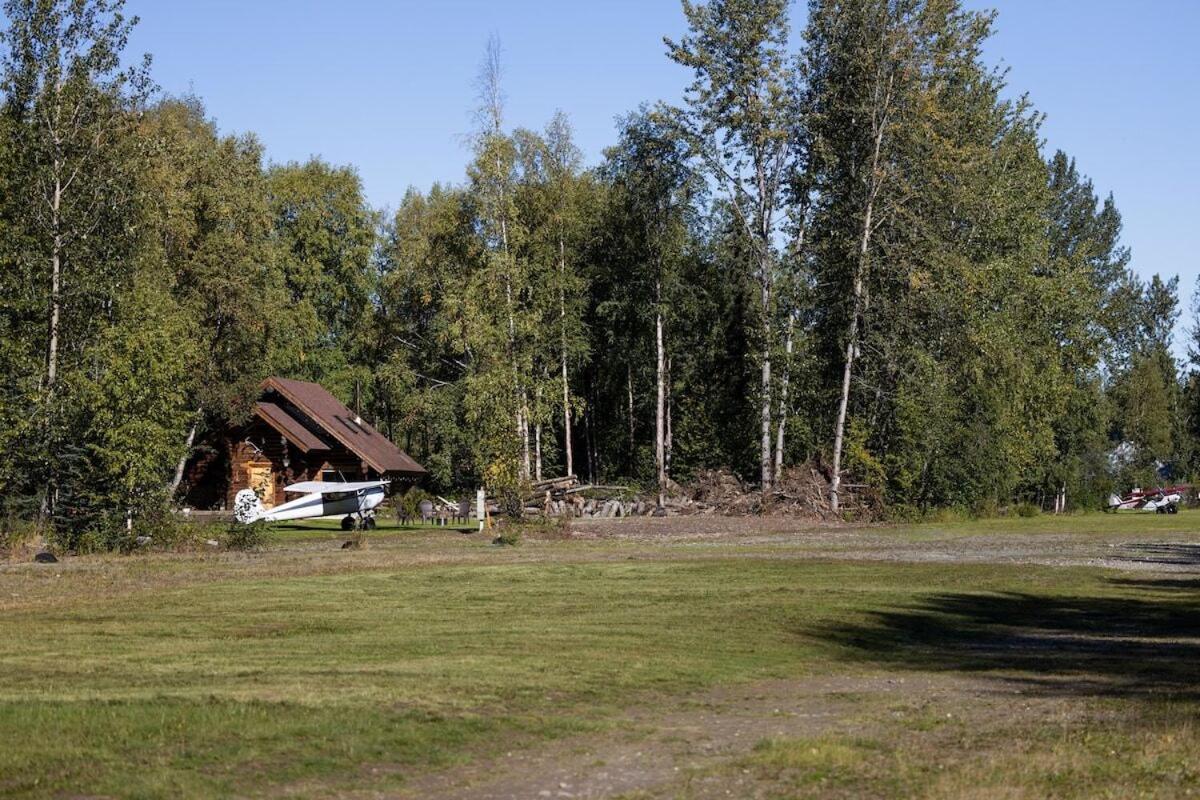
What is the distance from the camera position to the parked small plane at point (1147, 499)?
265 ft

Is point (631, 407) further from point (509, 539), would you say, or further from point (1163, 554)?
point (1163, 554)

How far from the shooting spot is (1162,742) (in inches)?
495

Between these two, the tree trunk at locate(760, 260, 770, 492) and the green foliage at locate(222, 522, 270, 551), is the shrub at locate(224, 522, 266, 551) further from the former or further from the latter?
the tree trunk at locate(760, 260, 770, 492)

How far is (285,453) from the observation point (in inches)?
2648

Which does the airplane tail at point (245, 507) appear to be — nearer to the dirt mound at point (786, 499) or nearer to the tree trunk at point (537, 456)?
the dirt mound at point (786, 499)

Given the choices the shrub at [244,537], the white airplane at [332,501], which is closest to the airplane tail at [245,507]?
the white airplane at [332,501]

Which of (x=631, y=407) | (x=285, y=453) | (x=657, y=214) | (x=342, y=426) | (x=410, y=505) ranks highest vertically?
(x=657, y=214)

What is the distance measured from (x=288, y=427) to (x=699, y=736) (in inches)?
2143

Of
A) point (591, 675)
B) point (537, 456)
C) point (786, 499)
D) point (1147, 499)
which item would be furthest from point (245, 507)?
point (1147, 499)

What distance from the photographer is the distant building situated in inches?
2589

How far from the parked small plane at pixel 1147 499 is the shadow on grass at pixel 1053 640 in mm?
55493

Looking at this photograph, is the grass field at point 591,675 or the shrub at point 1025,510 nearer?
the grass field at point 591,675

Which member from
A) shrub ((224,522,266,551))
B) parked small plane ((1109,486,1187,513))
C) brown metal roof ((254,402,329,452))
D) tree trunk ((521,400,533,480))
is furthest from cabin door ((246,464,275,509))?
parked small plane ((1109,486,1187,513))

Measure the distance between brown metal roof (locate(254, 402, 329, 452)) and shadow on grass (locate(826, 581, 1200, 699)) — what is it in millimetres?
42931
